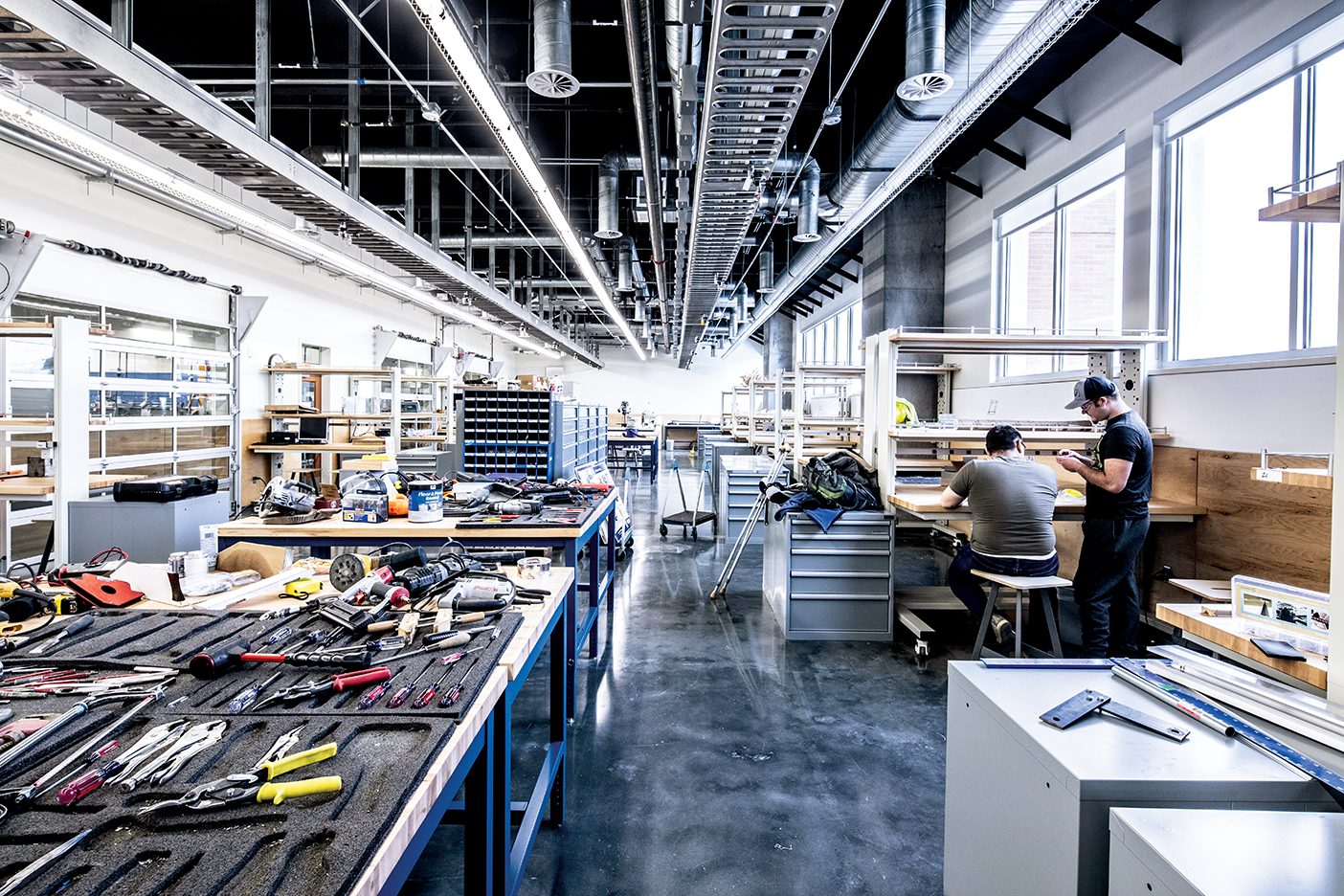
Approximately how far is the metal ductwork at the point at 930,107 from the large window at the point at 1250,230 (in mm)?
1436

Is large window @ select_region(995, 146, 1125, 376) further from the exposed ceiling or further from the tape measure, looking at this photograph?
the tape measure

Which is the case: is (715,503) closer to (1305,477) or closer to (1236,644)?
(1236,644)

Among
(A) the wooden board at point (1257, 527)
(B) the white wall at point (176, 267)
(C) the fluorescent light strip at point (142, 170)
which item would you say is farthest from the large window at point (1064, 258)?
(B) the white wall at point (176, 267)

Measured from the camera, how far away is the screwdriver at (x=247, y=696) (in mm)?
1039

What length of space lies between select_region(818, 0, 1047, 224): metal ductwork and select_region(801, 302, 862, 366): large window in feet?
14.3

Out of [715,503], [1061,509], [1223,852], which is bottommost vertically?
[715,503]

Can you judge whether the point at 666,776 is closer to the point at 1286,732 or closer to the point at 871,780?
the point at 871,780

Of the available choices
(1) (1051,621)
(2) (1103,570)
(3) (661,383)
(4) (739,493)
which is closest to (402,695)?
(1) (1051,621)

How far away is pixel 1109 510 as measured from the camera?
9.73 feet

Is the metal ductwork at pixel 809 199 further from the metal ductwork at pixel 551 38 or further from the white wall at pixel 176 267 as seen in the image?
the white wall at pixel 176 267

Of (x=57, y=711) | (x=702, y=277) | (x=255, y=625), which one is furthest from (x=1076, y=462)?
(x=702, y=277)

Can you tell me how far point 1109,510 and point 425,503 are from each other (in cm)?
317

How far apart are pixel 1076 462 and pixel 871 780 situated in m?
1.75

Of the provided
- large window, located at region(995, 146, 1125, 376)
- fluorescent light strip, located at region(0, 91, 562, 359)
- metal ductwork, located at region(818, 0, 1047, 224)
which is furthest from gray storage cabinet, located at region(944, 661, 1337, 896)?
fluorescent light strip, located at region(0, 91, 562, 359)
